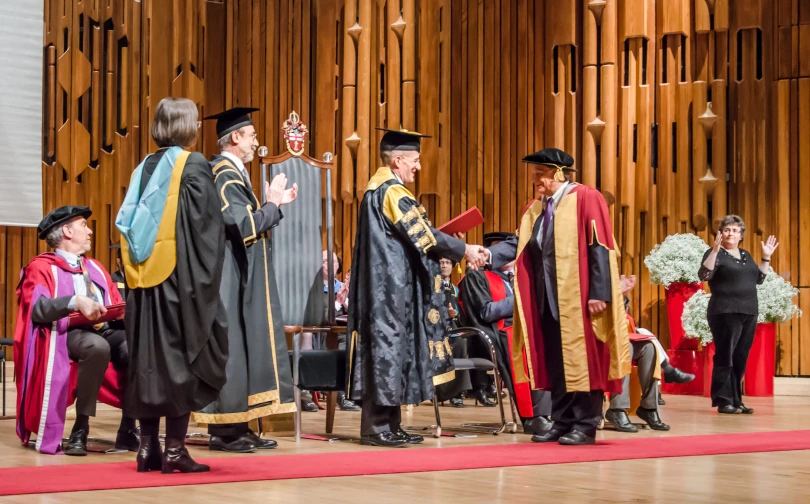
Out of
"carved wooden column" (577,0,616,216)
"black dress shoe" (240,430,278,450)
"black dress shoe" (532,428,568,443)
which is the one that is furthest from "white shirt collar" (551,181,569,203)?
"carved wooden column" (577,0,616,216)

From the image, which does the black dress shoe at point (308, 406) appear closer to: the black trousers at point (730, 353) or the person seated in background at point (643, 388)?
the person seated in background at point (643, 388)

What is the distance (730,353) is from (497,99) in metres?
4.03

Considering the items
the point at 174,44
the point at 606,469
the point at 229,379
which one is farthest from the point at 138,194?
the point at 174,44

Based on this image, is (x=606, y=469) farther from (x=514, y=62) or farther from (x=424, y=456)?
(x=514, y=62)

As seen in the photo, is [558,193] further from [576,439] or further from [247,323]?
[247,323]

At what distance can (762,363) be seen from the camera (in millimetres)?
8453

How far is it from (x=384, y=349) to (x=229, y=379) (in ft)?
2.41

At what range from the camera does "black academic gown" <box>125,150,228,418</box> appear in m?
3.65

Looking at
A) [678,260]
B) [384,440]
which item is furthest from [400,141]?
[678,260]

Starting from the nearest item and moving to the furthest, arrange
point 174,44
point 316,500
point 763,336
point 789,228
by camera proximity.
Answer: point 316,500, point 763,336, point 789,228, point 174,44

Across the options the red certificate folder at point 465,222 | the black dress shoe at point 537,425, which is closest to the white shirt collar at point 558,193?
the red certificate folder at point 465,222

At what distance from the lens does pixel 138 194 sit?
383cm

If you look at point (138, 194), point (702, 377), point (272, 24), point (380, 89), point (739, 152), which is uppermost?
point (272, 24)

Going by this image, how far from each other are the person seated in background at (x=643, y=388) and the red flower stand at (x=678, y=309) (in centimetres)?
288
